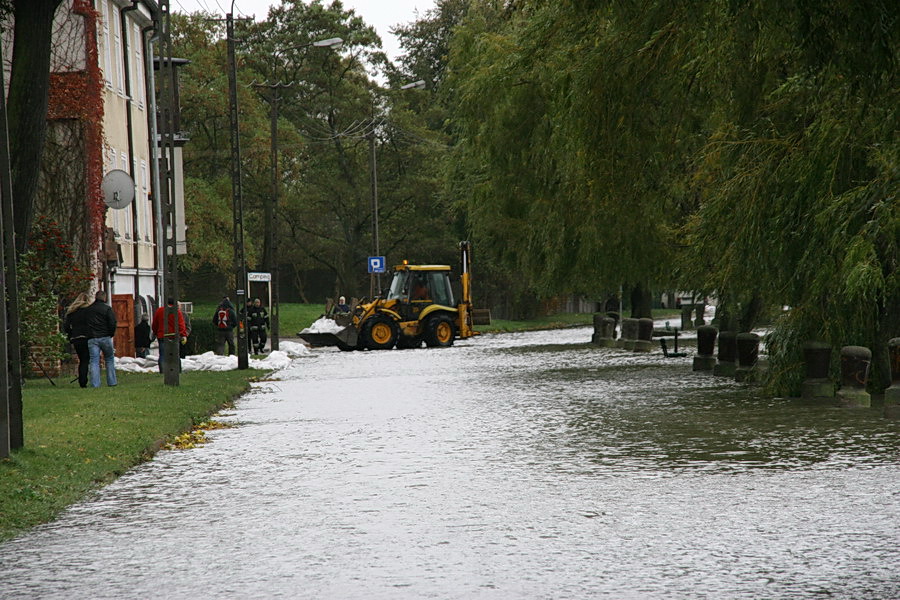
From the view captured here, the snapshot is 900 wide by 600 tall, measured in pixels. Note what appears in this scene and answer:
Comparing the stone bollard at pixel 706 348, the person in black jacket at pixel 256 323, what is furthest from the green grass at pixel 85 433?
the person in black jacket at pixel 256 323

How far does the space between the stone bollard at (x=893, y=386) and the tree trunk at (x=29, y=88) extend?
1160 centimetres

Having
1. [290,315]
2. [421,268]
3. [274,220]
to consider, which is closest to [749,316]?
[274,220]

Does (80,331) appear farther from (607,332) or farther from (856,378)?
(607,332)

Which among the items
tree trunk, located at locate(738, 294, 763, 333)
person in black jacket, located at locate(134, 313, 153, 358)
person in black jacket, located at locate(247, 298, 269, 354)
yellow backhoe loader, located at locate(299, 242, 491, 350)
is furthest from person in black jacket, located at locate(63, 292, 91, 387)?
yellow backhoe loader, located at locate(299, 242, 491, 350)

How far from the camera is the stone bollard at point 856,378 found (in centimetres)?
1873

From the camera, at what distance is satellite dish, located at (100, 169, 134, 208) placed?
30219mm

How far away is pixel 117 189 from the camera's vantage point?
1193 inches

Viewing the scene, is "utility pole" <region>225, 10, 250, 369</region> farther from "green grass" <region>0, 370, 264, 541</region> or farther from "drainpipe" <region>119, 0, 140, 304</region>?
"drainpipe" <region>119, 0, 140, 304</region>

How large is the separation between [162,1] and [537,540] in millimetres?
17158

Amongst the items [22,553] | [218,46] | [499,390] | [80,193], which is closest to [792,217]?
[499,390]

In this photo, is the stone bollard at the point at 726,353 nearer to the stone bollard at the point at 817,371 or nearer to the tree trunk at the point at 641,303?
the stone bollard at the point at 817,371

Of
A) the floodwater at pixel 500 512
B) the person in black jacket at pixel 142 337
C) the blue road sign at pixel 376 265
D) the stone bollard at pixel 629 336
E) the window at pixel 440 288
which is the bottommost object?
the floodwater at pixel 500 512

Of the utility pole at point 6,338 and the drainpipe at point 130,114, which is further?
the drainpipe at point 130,114

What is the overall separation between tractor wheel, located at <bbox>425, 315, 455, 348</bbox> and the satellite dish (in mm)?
15162
